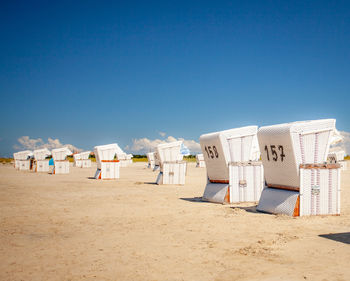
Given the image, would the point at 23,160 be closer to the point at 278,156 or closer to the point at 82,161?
the point at 82,161

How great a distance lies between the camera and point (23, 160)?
5050cm

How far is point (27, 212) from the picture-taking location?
1165 cm

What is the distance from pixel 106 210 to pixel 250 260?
7.17m

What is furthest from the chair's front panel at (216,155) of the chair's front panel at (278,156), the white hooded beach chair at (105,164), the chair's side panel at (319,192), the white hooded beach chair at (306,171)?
the white hooded beach chair at (105,164)

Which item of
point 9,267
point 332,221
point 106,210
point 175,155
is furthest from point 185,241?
point 175,155

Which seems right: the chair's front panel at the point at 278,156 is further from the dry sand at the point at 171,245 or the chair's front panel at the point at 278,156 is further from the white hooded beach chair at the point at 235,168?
the white hooded beach chair at the point at 235,168

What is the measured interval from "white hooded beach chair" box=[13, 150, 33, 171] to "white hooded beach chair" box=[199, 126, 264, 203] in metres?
42.2

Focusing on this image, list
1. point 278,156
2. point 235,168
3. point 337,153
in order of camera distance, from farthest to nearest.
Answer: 1. point 337,153
2. point 235,168
3. point 278,156

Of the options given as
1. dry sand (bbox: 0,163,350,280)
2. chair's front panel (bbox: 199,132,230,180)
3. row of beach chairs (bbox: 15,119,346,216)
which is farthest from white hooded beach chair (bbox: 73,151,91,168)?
dry sand (bbox: 0,163,350,280)

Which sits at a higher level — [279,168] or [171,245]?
[279,168]

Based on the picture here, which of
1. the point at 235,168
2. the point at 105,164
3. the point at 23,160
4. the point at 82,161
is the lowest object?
the point at 82,161

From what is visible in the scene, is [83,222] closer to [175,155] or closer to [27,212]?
[27,212]

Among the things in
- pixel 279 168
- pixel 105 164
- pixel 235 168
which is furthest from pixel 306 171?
pixel 105 164

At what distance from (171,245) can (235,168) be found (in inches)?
269
